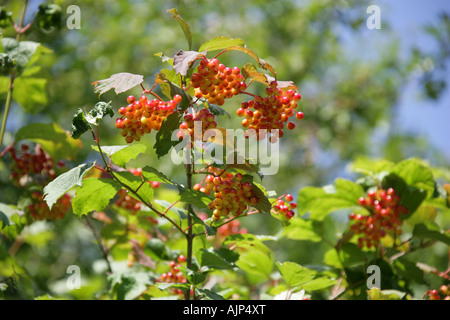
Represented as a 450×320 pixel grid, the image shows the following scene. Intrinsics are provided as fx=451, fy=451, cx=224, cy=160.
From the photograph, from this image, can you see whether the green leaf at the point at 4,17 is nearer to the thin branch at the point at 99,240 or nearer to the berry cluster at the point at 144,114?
the thin branch at the point at 99,240

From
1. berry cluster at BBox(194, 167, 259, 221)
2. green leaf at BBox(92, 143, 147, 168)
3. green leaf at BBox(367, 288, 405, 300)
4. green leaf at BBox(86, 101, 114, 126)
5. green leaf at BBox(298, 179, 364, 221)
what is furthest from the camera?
green leaf at BBox(298, 179, 364, 221)

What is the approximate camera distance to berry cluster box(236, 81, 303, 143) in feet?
4.75

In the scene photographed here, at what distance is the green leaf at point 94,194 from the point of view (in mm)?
1485

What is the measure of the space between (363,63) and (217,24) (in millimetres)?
3360

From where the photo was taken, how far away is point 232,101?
6195 millimetres

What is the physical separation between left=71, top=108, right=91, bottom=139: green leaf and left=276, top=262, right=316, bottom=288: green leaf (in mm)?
821

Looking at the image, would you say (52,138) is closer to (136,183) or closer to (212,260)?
(136,183)

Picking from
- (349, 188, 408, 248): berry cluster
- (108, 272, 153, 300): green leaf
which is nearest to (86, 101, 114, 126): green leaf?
(108, 272, 153, 300): green leaf

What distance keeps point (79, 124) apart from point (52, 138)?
82cm

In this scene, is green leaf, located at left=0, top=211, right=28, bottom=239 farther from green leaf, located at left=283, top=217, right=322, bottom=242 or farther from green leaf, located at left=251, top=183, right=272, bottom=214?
green leaf, located at left=283, top=217, right=322, bottom=242

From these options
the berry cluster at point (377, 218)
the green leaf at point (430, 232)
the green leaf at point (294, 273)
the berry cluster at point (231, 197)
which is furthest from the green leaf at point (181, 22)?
the green leaf at point (430, 232)

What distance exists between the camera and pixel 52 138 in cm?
206

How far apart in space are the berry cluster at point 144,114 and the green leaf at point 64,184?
0.16m
